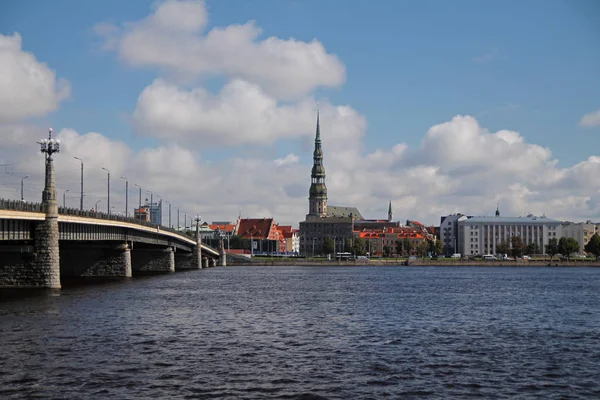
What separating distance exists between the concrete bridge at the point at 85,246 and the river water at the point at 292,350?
494cm

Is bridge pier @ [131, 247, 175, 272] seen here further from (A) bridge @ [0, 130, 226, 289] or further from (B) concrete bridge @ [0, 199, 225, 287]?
(A) bridge @ [0, 130, 226, 289]

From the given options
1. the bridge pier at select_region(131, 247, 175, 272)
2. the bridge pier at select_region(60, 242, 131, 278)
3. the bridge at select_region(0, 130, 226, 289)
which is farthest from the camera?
the bridge pier at select_region(131, 247, 175, 272)

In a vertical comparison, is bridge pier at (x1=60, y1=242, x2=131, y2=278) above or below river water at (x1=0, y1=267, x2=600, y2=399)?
above

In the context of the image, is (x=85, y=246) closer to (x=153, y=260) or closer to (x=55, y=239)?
(x=55, y=239)

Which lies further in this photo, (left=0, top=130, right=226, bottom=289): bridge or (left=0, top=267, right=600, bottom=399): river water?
(left=0, top=130, right=226, bottom=289): bridge

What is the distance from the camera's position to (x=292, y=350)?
38.0 metres

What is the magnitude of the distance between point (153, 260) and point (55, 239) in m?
79.3

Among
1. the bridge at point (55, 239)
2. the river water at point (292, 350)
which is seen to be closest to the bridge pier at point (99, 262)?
the bridge at point (55, 239)

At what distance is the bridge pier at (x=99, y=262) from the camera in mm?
109250

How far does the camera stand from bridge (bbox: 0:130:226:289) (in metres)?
67.8

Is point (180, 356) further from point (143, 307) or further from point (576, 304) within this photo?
point (576, 304)

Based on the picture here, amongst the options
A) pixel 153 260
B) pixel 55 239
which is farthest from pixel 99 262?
pixel 55 239

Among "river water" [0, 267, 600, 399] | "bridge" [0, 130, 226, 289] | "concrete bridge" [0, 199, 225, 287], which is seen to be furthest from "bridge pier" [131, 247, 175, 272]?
"river water" [0, 267, 600, 399]

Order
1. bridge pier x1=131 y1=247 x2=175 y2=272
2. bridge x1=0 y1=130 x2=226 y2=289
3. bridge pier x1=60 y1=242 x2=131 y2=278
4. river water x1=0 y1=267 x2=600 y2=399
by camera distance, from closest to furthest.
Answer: river water x1=0 y1=267 x2=600 y2=399 < bridge x1=0 y1=130 x2=226 y2=289 < bridge pier x1=60 y1=242 x2=131 y2=278 < bridge pier x1=131 y1=247 x2=175 y2=272
